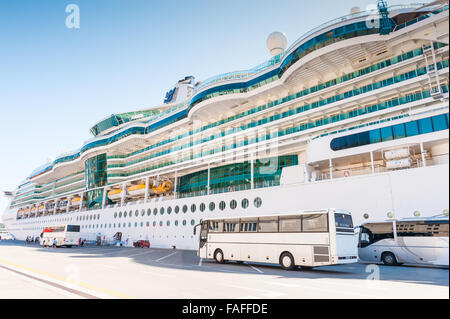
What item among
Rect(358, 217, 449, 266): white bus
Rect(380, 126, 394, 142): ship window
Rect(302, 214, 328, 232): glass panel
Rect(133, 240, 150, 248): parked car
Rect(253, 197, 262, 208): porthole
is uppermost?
Rect(380, 126, 394, 142): ship window

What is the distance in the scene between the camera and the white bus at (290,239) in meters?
12.4

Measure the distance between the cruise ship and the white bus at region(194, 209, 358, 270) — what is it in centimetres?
180

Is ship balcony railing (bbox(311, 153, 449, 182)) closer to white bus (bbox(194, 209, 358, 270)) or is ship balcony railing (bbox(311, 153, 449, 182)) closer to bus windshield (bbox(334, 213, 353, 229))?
bus windshield (bbox(334, 213, 353, 229))

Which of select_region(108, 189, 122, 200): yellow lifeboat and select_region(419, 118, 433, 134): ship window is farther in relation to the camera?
select_region(108, 189, 122, 200): yellow lifeboat

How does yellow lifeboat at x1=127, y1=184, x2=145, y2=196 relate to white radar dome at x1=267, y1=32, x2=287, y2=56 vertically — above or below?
below

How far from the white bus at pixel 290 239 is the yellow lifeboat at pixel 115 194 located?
29.2m

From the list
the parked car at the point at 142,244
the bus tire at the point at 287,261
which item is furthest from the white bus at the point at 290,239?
the parked car at the point at 142,244

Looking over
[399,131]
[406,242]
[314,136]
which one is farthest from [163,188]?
[406,242]

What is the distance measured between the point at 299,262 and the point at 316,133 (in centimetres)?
1277

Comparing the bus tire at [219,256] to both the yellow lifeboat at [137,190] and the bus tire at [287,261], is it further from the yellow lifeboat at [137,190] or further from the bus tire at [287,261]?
the yellow lifeboat at [137,190]

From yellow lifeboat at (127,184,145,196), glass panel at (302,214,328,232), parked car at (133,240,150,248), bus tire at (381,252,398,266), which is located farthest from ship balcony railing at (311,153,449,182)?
yellow lifeboat at (127,184,145,196)

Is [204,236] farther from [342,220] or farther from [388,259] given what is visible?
[388,259]

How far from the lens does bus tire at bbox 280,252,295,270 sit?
43.9ft
